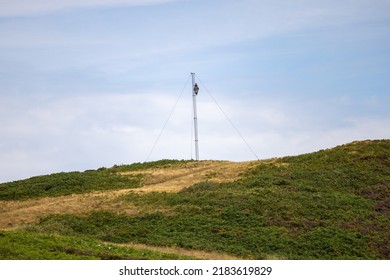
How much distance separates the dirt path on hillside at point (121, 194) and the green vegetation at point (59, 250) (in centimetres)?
1563

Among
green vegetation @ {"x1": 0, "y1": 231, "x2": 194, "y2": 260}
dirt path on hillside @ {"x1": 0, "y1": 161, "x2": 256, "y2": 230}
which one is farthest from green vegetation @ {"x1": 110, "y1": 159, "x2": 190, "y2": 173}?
green vegetation @ {"x1": 0, "y1": 231, "x2": 194, "y2": 260}

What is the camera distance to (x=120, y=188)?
6894 cm

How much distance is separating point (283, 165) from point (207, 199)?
48.1ft

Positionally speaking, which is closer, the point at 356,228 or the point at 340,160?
the point at 356,228

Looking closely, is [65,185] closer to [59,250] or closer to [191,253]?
[191,253]

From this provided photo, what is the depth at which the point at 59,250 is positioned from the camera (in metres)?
36.3

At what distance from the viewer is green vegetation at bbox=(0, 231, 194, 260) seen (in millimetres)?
34125

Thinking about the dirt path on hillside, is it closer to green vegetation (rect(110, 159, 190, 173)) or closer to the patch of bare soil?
green vegetation (rect(110, 159, 190, 173))

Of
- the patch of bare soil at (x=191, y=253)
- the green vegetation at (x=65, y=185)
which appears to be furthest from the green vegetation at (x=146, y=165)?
the patch of bare soil at (x=191, y=253)

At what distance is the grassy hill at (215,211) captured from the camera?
44.9 m

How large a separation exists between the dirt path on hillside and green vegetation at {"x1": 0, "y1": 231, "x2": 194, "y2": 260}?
15.6 metres
